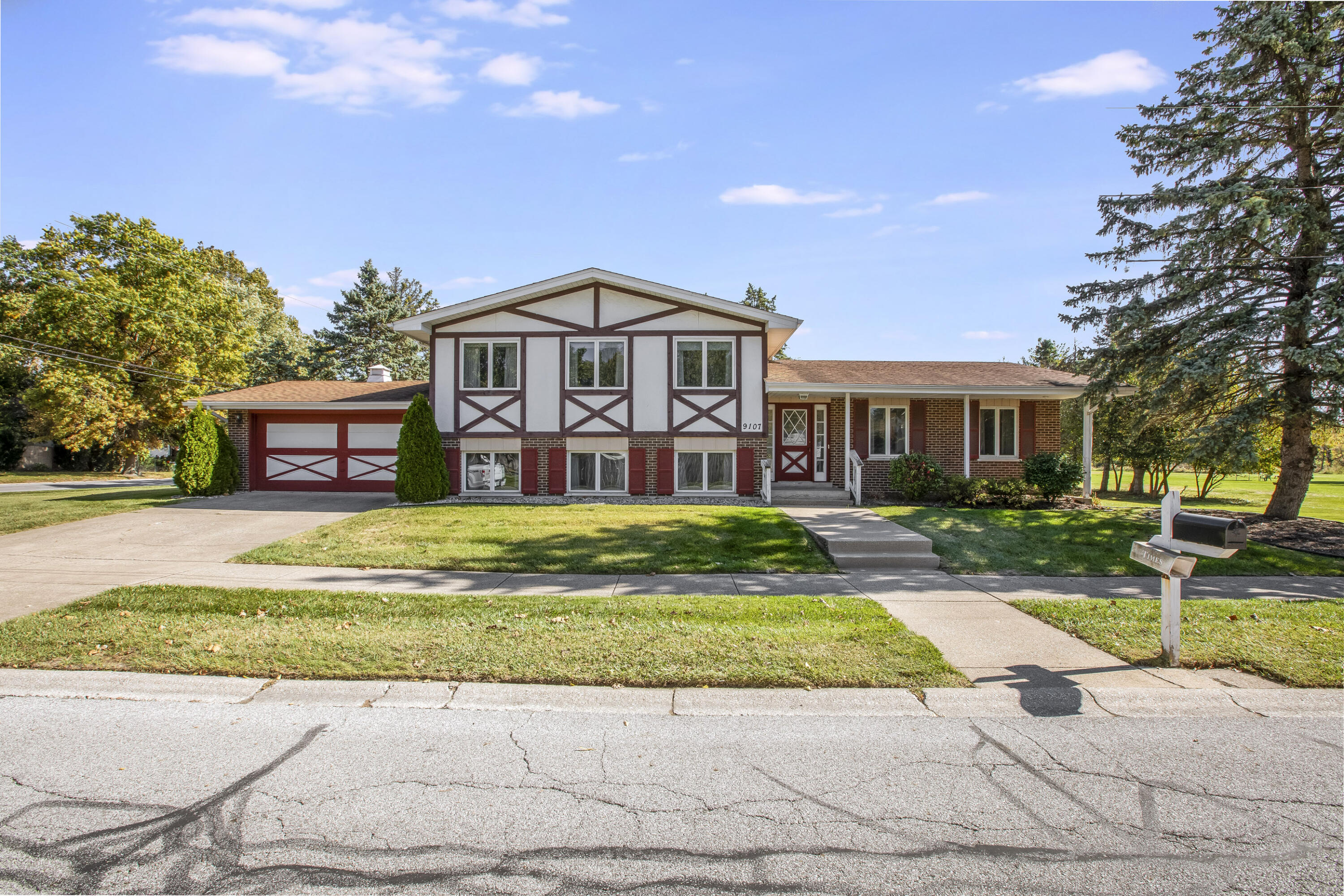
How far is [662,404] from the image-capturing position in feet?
59.7

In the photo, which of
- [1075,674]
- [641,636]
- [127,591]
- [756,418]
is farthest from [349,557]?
[756,418]

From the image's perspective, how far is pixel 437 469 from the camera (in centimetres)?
1703

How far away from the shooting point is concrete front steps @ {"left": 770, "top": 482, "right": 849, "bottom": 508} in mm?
16984

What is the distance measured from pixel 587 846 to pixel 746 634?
3.36 metres

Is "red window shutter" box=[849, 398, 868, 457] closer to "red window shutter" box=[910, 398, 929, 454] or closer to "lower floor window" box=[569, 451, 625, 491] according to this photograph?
"red window shutter" box=[910, 398, 929, 454]

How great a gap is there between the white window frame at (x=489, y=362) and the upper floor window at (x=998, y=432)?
13416mm

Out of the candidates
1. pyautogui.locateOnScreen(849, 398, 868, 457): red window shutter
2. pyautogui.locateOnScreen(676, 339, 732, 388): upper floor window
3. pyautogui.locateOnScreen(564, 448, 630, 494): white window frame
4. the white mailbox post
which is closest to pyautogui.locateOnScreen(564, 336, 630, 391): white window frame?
pyautogui.locateOnScreen(676, 339, 732, 388): upper floor window

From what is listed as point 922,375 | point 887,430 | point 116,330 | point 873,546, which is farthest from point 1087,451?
point 116,330

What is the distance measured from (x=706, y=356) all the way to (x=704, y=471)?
125 inches

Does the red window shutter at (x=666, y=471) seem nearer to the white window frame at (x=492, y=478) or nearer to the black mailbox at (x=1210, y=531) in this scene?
the white window frame at (x=492, y=478)

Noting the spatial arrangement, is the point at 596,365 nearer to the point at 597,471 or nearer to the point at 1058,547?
the point at 597,471

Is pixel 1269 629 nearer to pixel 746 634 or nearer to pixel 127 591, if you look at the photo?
pixel 746 634

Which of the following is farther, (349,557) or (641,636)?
(349,557)

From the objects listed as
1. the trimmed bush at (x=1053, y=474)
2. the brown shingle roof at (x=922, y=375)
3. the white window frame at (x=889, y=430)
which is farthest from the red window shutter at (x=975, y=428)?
the trimmed bush at (x=1053, y=474)
